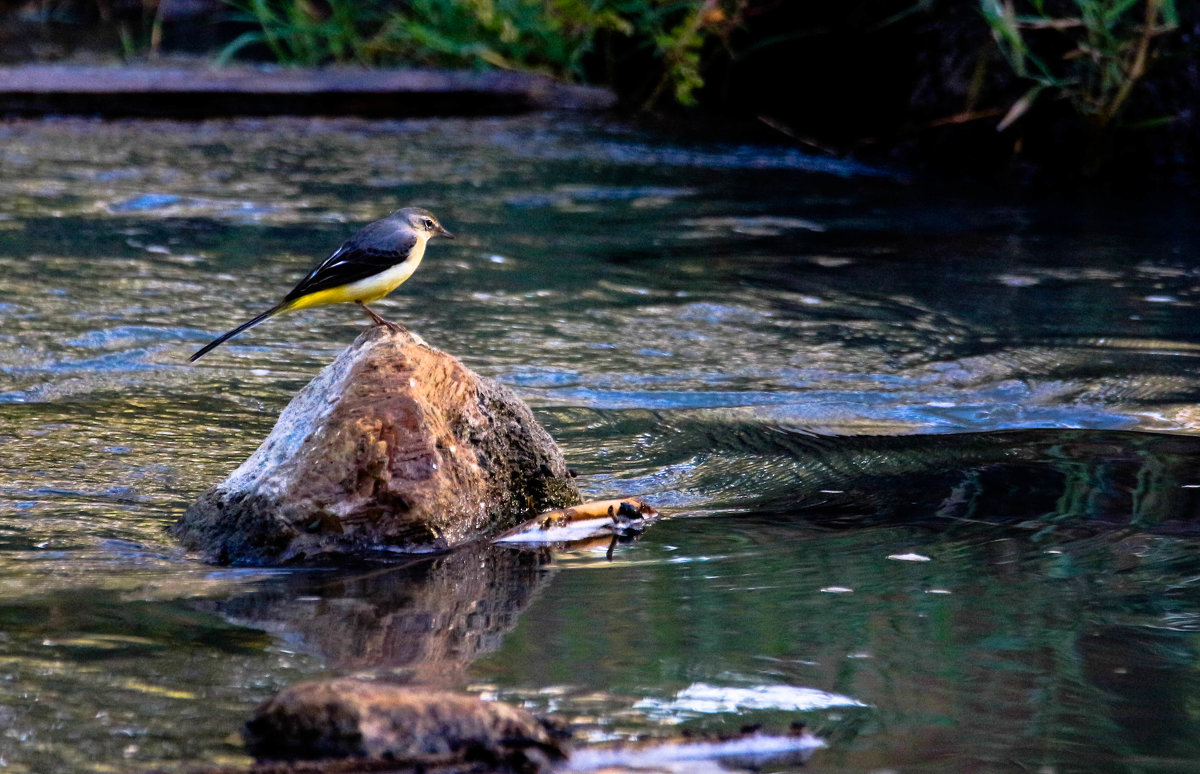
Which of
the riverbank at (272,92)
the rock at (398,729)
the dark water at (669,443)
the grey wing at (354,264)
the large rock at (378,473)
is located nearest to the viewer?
the rock at (398,729)

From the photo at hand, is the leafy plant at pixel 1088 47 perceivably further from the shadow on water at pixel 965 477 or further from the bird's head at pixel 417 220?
the bird's head at pixel 417 220

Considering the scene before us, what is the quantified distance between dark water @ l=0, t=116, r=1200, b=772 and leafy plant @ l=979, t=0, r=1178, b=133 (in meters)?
0.69

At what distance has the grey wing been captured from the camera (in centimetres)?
460

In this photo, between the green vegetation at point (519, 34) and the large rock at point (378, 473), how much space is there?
6.59 metres

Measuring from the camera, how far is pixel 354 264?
Answer: 4.61 m

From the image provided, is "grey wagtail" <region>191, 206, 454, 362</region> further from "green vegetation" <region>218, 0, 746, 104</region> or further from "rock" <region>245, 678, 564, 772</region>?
"green vegetation" <region>218, 0, 746, 104</region>

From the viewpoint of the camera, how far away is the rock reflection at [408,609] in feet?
10.7

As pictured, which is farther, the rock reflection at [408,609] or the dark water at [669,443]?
the rock reflection at [408,609]

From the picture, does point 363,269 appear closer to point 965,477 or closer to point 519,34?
point 965,477

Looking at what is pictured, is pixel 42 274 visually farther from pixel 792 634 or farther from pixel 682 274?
pixel 792 634

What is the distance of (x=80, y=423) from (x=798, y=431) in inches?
101

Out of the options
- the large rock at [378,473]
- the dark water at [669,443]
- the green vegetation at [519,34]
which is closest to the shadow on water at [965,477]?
the dark water at [669,443]

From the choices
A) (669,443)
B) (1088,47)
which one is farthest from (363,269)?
(1088,47)

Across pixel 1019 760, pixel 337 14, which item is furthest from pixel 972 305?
pixel 337 14
